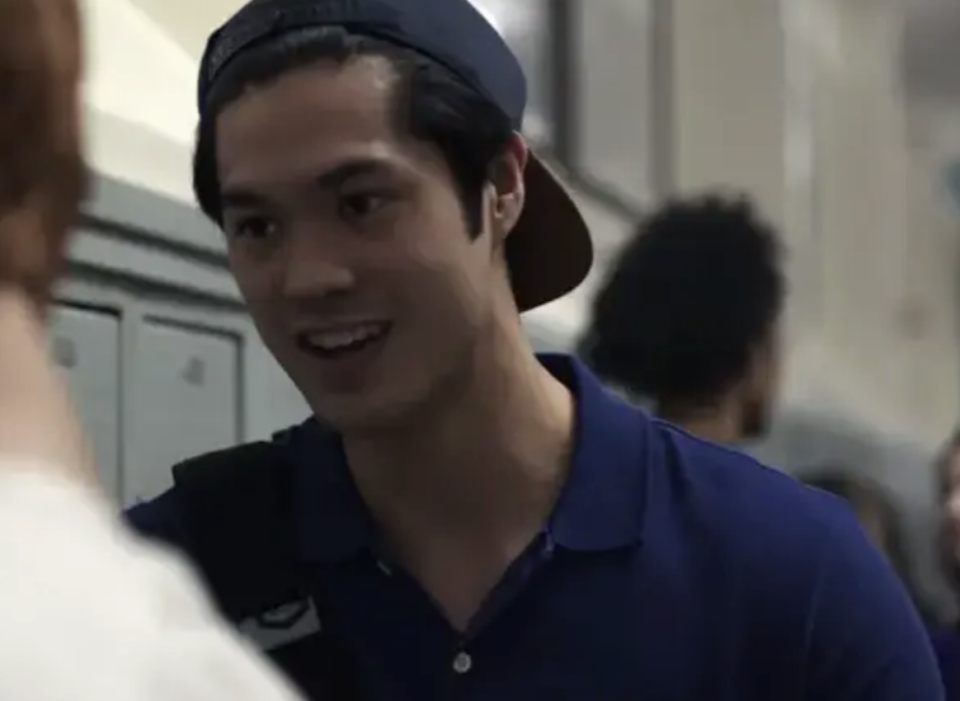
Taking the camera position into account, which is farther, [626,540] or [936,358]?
[936,358]

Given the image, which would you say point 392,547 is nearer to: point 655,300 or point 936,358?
point 655,300

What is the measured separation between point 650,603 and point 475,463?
0.43 ft

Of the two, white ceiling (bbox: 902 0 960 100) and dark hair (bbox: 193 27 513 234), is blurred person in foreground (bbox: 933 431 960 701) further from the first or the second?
white ceiling (bbox: 902 0 960 100)

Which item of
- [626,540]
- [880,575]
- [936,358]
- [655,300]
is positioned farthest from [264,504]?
[936,358]

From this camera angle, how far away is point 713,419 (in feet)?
5.94

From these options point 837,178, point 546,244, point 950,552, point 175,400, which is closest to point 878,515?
point 950,552

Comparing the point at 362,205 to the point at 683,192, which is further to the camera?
the point at 683,192

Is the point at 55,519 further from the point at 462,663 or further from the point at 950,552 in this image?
the point at 950,552

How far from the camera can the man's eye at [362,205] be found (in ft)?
3.16

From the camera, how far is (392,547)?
1053 mm

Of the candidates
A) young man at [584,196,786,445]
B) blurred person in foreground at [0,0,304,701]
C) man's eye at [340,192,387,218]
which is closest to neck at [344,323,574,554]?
man's eye at [340,192,387,218]

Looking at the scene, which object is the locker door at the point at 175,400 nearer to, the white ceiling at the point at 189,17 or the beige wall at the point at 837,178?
the white ceiling at the point at 189,17

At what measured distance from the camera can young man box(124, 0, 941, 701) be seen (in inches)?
38.1

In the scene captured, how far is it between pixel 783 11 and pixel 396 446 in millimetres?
3713
